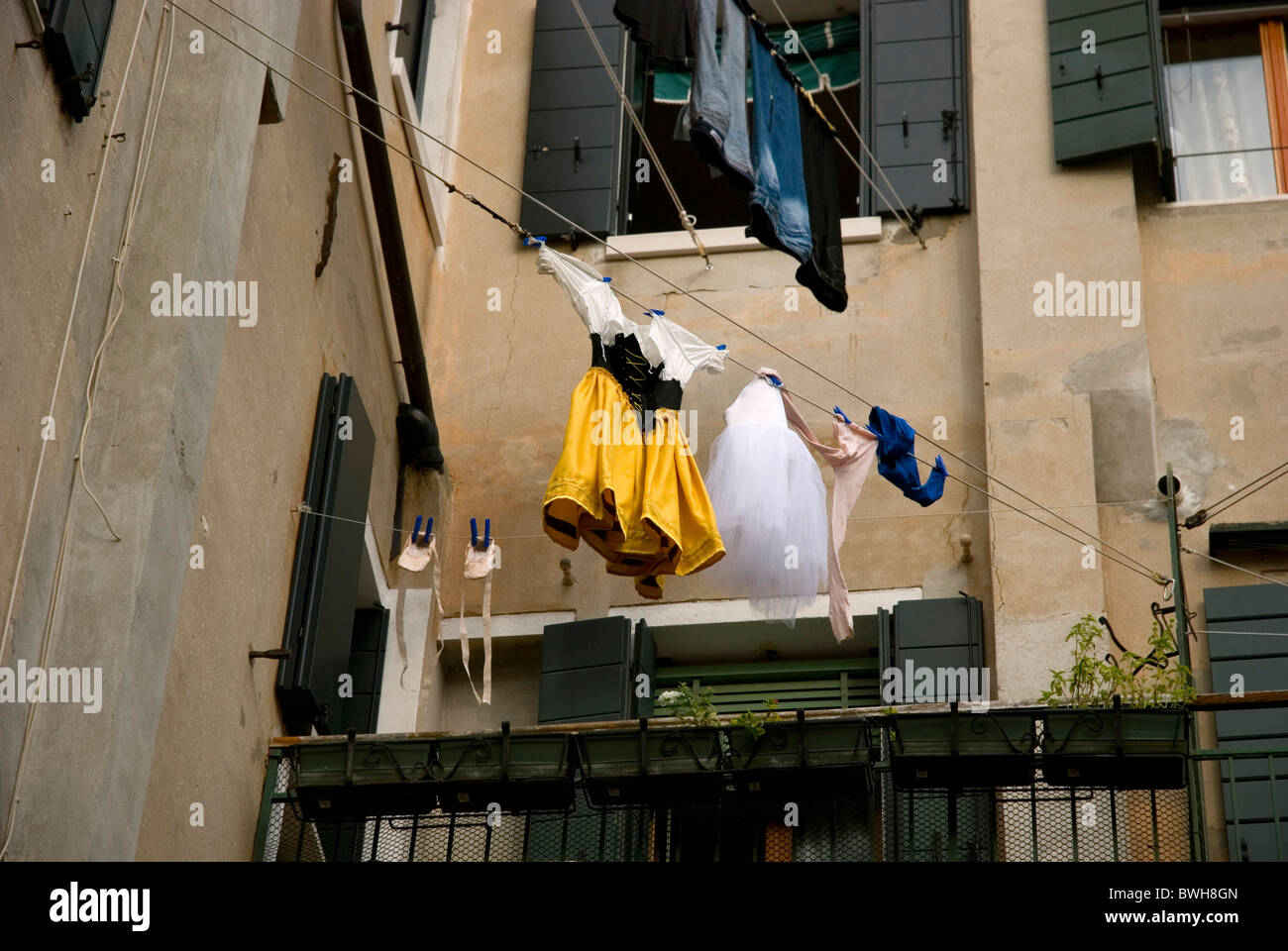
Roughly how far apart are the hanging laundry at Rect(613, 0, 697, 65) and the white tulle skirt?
1.94 m

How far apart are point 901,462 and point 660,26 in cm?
249

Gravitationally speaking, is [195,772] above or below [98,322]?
below

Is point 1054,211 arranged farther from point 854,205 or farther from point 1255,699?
point 1255,699

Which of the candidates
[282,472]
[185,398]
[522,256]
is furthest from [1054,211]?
[185,398]

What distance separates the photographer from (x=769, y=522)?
9.38 m

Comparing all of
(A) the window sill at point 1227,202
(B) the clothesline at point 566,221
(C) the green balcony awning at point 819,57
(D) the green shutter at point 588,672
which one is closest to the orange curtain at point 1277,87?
(A) the window sill at point 1227,202

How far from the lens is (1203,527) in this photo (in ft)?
34.3

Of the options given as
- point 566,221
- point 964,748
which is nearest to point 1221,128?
point 566,221

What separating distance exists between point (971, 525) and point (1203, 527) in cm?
123

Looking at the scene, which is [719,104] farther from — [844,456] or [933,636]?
[933,636]

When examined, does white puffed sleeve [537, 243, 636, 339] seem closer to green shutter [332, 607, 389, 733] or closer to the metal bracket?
green shutter [332, 607, 389, 733]

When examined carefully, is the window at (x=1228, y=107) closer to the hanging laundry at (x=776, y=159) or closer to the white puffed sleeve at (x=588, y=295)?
the hanging laundry at (x=776, y=159)
